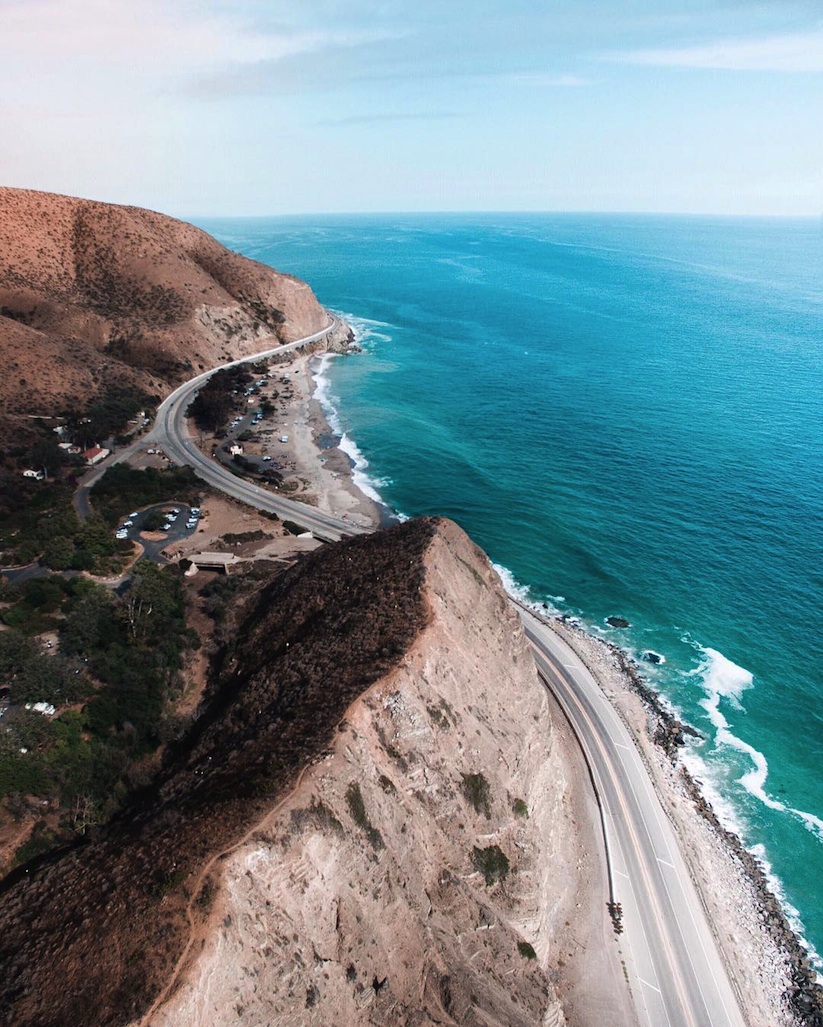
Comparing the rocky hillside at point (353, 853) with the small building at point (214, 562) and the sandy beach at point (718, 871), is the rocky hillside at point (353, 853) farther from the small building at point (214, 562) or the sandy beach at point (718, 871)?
the small building at point (214, 562)

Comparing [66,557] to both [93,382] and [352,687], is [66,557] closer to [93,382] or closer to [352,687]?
[352,687]

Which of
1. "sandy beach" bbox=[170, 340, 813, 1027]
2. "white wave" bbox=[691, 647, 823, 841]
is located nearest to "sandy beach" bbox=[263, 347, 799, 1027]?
"sandy beach" bbox=[170, 340, 813, 1027]

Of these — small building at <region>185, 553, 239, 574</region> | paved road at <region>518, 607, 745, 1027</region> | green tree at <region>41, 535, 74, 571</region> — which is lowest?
paved road at <region>518, 607, 745, 1027</region>

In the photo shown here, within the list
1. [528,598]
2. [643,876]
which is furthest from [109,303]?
[643,876]

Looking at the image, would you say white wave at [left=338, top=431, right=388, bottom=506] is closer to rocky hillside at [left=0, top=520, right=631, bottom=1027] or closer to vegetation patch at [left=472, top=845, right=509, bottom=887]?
rocky hillside at [left=0, top=520, right=631, bottom=1027]

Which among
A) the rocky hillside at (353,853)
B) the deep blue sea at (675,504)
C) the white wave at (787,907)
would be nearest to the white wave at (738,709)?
the deep blue sea at (675,504)
